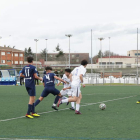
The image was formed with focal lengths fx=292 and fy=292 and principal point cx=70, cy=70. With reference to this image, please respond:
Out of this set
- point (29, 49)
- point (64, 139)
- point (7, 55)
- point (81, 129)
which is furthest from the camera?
point (29, 49)

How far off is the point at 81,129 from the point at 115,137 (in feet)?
3.77

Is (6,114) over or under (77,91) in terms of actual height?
under

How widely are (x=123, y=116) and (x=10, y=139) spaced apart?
14.0ft

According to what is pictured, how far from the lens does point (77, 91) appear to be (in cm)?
990

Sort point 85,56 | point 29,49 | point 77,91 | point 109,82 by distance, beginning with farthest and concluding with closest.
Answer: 1. point 29,49
2. point 85,56
3. point 109,82
4. point 77,91

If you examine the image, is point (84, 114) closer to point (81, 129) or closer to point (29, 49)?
point (81, 129)

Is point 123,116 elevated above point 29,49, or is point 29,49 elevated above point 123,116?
point 29,49

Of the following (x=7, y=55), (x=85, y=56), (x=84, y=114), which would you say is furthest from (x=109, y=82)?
(x=85, y=56)

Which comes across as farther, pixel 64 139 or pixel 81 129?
pixel 81 129

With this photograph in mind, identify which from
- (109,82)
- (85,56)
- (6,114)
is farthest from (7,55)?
(6,114)

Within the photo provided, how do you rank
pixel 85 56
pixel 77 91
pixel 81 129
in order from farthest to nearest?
pixel 85 56
pixel 77 91
pixel 81 129

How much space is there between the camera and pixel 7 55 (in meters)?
89.1

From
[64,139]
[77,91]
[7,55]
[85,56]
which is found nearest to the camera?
[64,139]

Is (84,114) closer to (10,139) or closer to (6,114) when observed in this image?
(6,114)
